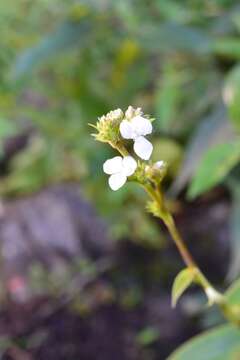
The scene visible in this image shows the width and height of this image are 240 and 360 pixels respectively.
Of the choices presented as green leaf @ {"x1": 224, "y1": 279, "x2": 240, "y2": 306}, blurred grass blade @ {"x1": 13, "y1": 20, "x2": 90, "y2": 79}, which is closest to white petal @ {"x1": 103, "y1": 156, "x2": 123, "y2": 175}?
green leaf @ {"x1": 224, "y1": 279, "x2": 240, "y2": 306}

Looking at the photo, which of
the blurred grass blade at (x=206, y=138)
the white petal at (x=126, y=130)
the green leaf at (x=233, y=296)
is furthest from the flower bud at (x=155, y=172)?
the blurred grass blade at (x=206, y=138)

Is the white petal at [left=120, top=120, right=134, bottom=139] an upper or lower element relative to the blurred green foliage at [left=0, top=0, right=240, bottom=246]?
lower

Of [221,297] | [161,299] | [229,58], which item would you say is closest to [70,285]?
[161,299]

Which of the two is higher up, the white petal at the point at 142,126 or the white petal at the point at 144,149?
the white petal at the point at 142,126

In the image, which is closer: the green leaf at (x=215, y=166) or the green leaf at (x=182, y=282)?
the green leaf at (x=182, y=282)

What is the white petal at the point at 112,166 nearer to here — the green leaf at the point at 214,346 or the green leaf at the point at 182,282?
the green leaf at the point at 182,282

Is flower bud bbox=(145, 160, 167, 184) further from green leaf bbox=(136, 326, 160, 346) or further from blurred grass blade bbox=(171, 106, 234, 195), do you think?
green leaf bbox=(136, 326, 160, 346)
